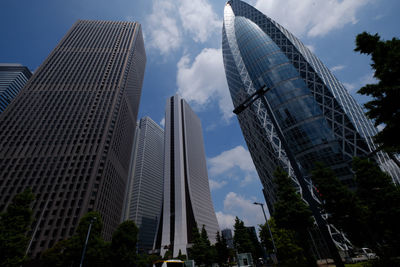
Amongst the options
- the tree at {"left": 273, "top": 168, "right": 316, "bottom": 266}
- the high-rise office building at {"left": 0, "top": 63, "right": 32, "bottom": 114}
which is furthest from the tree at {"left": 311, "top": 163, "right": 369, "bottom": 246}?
the high-rise office building at {"left": 0, "top": 63, "right": 32, "bottom": 114}

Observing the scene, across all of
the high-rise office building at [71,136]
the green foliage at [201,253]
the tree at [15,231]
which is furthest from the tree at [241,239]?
the high-rise office building at [71,136]

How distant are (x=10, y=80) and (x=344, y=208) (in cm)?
19313

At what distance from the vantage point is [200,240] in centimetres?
4241

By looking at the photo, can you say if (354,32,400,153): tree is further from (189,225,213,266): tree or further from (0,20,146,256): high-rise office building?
(0,20,146,256): high-rise office building

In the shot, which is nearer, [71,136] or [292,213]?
[292,213]

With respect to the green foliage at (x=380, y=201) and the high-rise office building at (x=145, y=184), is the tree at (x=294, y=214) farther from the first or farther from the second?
the high-rise office building at (x=145, y=184)

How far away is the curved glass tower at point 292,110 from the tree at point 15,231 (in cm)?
3548

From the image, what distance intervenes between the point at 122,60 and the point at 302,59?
93.6m

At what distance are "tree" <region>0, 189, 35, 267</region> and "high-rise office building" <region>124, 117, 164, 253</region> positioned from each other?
12679 cm

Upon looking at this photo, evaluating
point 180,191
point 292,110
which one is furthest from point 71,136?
point 292,110

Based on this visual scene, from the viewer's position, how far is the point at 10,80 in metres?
129

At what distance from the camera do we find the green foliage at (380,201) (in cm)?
1695

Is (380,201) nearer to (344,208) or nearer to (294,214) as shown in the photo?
(344,208)

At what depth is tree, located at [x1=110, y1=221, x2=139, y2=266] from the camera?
877 inches
